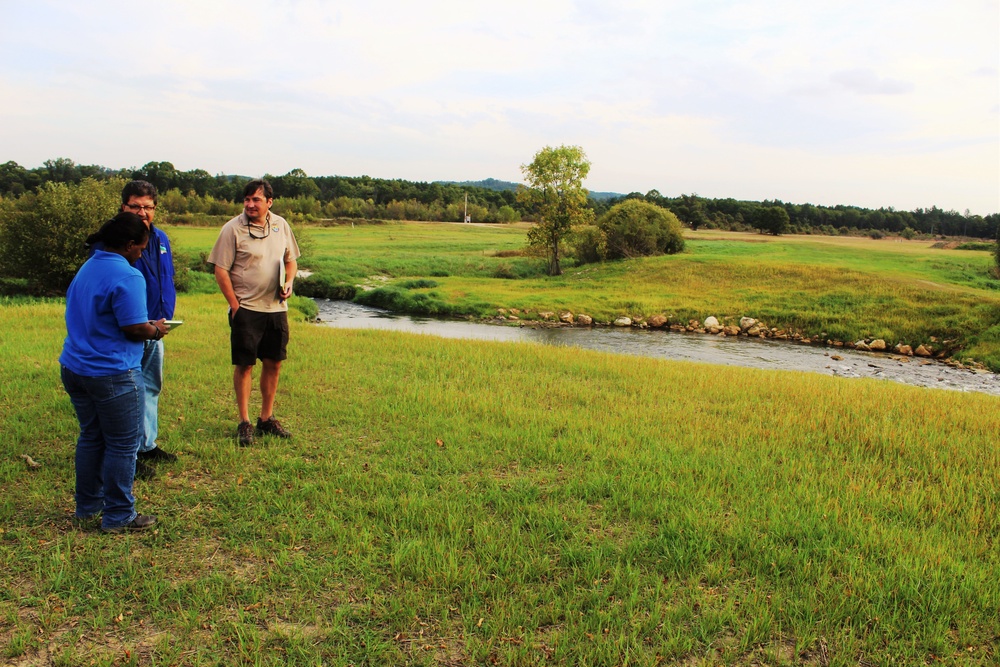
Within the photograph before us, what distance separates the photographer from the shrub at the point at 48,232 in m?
21.5

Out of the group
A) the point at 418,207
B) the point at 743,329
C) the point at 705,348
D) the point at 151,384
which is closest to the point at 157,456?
the point at 151,384

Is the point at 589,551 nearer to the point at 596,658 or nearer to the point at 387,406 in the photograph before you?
the point at 596,658

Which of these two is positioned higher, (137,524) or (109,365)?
(109,365)

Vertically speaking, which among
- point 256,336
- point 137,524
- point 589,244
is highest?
point 589,244

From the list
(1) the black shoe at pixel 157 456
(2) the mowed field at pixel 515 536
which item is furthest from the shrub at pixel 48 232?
(1) the black shoe at pixel 157 456

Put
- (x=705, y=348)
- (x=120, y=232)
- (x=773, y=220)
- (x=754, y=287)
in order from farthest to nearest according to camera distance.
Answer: (x=773, y=220)
(x=754, y=287)
(x=705, y=348)
(x=120, y=232)

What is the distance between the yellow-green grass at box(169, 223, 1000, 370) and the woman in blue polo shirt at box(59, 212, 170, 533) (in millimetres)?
24294

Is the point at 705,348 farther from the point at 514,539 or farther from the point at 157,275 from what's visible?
the point at 157,275

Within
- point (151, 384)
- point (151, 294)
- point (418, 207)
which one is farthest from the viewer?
point (418, 207)

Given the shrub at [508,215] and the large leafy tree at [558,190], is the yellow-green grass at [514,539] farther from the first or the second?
the shrub at [508,215]

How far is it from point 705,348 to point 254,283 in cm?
1942

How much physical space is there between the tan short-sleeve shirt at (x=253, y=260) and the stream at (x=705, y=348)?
34.6 ft

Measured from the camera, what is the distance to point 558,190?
41.6m

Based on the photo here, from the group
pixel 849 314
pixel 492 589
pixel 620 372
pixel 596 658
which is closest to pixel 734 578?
pixel 596 658
